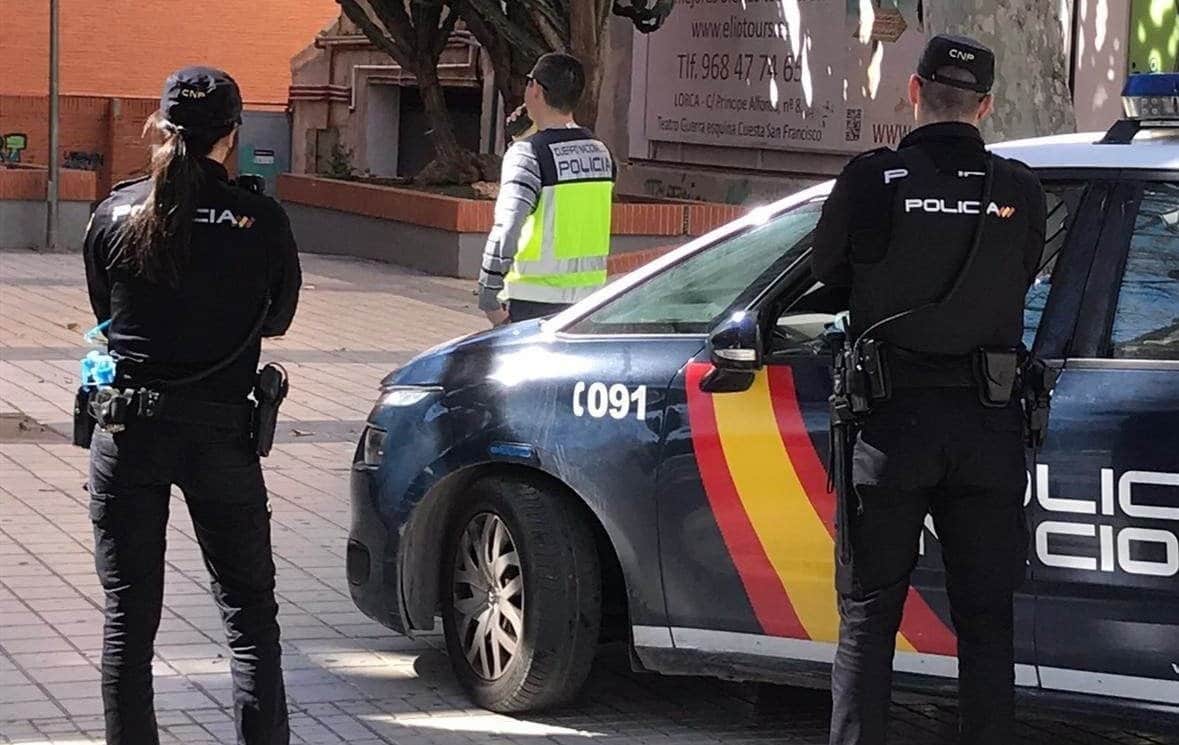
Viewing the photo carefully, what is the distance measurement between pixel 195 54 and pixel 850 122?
16.9m

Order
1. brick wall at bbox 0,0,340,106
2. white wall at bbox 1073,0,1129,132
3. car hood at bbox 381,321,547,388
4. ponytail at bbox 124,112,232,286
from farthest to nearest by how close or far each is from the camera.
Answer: brick wall at bbox 0,0,340,106 → white wall at bbox 1073,0,1129,132 → car hood at bbox 381,321,547,388 → ponytail at bbox 124,112,232,286

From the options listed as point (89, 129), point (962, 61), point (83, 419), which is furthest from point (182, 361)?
point (89, 129)

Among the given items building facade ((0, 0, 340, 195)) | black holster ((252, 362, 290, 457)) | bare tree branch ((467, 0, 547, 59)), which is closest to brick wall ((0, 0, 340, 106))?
building facade ((0, 0, 340, 195))

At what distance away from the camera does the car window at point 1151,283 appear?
5008 millimetres

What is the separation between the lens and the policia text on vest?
24.0 ft

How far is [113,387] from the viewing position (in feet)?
15.4

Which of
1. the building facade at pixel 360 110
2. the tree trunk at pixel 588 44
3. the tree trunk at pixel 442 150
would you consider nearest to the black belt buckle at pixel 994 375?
the tree trunk at pixel 588 44

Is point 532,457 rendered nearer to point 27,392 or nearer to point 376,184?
point 27,392

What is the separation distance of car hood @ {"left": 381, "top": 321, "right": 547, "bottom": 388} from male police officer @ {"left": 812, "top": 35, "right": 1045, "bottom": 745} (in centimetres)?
144

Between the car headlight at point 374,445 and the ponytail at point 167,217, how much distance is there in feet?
5.21

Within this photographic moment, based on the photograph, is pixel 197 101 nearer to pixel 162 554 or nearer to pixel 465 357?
pixel 162 554

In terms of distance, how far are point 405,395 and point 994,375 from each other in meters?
2.10

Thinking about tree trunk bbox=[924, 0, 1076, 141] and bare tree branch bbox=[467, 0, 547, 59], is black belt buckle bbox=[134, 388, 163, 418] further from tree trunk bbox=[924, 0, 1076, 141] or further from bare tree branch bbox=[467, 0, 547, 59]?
bare tree branch bbox=[467, 0, 547, 59]

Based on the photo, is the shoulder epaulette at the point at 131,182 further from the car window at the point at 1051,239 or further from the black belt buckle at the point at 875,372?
the car window at the point at 1051,239
